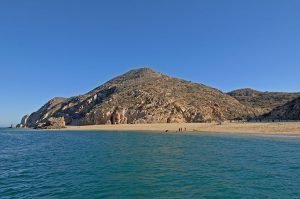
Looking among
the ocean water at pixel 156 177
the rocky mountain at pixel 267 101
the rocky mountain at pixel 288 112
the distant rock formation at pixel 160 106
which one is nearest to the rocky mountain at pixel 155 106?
the distant rock formation at pixel 160 106

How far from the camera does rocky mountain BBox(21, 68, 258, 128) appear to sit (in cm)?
11096

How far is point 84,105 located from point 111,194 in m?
129

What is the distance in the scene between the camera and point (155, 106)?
114312 millimetres

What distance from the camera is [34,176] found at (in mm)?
20484

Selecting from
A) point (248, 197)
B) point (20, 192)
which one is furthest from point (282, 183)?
point (20, 192)

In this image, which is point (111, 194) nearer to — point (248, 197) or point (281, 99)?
point (248, 197)

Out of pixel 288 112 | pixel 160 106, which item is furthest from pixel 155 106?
pixel 288 112

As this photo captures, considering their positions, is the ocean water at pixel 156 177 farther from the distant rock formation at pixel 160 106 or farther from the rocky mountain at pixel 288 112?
the distant rock formation at pixel 160 106

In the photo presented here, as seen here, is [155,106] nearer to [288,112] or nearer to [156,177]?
[288,112]

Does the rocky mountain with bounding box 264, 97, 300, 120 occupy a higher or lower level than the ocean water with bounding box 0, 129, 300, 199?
higher

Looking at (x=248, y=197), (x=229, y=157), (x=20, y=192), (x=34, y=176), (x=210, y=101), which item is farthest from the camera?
(x=210, y=101)

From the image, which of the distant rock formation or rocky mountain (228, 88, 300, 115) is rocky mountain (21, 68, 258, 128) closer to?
the distant rock formation

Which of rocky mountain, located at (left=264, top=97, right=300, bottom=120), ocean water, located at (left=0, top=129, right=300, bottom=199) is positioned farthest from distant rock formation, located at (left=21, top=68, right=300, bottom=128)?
ocean water, located at (left=0, top=129, right=300, bottom=199)

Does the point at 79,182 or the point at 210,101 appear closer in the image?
the point at 79,182
